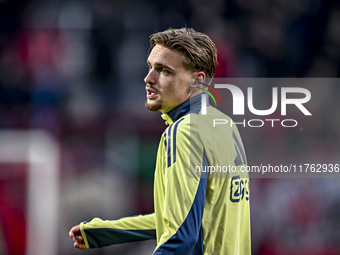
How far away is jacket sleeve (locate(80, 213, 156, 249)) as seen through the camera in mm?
1587

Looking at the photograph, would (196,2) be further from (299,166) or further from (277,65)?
(299,166)

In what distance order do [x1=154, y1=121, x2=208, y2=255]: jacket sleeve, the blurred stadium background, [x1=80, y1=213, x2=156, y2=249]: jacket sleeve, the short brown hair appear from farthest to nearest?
the blurred stadium background → [x1=80, y1=213, x2=156, y2=249]: jacket sleeve → the short brown hair → [x1=154, y1=121, x2=208, y2=255]: jacket sleeve

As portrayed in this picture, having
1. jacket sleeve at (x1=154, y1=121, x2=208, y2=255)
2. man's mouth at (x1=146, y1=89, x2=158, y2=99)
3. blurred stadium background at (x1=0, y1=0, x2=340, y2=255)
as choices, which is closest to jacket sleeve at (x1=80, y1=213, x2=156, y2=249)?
jacket sleeve at (x1=154, y1=121, x2=208, y2=255)

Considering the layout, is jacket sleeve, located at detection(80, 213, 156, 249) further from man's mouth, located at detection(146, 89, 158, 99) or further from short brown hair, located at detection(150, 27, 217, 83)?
short brown hair, located at detection(150, 27, 217, 83)

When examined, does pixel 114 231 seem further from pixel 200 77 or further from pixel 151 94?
pixel 200 77

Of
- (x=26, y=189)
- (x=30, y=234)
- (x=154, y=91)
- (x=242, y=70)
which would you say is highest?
(x=242, y=70)

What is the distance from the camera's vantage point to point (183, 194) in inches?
43.7

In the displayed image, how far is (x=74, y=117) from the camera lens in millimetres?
3453

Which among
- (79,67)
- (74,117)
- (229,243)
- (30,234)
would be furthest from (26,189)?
(229,243)

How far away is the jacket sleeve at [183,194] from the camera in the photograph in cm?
109

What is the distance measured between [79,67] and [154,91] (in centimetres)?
232

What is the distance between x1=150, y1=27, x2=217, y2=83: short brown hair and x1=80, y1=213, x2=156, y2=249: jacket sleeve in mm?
734

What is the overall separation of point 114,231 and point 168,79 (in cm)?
73

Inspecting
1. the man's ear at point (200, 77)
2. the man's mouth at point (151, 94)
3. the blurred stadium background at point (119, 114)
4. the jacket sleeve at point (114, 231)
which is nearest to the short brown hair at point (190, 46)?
the man's ear at point (200, 77)
